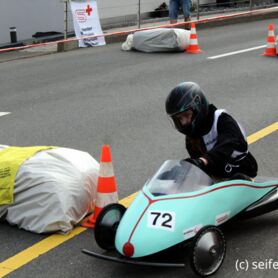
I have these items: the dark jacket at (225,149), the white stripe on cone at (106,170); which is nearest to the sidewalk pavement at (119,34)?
the white stripe on cone at (106,170)

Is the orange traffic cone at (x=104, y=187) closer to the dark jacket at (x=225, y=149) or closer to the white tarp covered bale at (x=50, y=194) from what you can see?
the white tarp covered bale at (x=50, y=194)

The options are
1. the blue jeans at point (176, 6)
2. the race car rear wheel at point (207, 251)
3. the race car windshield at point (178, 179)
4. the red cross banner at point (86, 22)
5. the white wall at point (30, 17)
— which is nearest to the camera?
the race car rear wheel at point (207, 251)

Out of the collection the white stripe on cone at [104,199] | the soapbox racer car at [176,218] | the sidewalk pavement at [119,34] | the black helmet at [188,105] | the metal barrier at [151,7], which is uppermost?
the black helmet at [188,105]

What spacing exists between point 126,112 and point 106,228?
4.56 meters

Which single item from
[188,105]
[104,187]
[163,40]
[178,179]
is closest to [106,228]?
[178,179]

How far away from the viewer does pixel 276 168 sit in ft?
20.2

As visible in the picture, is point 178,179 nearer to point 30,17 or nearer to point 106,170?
point 106,170

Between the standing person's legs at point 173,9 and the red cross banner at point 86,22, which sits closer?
the red cross banner at point 86,22

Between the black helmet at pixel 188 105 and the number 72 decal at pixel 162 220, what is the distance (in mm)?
783

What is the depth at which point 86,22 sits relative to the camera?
1619cm

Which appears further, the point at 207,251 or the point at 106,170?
the point at 106,170

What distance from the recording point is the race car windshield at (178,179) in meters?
4.17

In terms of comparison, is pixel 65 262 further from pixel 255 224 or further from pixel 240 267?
pixel 255 224

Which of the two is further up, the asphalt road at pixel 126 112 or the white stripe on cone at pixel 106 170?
the white stripe on cone at pixel 106 170
